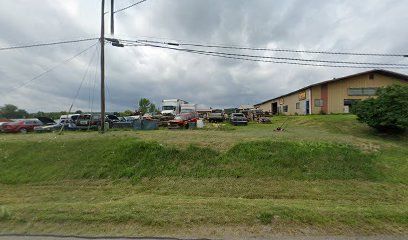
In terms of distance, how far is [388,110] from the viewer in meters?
18.8

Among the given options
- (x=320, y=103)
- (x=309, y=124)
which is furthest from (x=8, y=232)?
(x=320, y=103)

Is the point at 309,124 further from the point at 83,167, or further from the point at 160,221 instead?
the point at 160,221

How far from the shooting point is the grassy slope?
5398mm

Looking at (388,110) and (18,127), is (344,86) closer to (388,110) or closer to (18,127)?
(388,110)

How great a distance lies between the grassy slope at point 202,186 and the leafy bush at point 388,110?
600cm

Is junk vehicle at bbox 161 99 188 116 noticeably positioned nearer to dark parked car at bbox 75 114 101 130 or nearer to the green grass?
dark parked car at bbox 75 114 101 130

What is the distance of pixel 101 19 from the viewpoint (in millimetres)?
17828

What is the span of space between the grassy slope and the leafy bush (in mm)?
6000

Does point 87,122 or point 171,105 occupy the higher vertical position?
point 171,105

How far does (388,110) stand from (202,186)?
53.4ft

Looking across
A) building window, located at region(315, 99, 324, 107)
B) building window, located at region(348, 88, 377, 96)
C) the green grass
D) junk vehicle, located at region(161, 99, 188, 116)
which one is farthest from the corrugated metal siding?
the green grass

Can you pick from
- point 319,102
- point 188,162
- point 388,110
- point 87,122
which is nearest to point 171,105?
point 87,122

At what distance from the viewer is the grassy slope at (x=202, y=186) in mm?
5398

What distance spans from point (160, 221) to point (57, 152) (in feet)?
31.0
